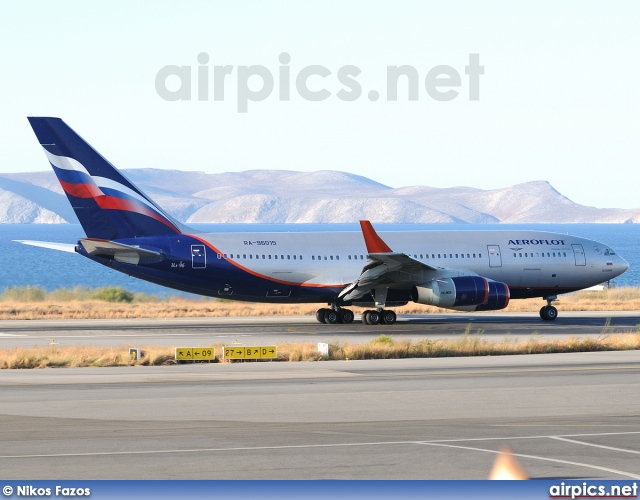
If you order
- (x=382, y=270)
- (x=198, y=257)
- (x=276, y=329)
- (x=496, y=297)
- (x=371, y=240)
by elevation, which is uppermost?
(x=371, y=240)

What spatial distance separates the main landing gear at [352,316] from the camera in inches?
1663

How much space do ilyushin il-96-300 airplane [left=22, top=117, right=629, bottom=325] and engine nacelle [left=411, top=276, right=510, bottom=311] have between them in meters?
0.04

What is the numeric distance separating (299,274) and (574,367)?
57.9 ft

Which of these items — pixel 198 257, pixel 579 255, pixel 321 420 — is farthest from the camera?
pixel 579 255

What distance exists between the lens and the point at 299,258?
1674 inches

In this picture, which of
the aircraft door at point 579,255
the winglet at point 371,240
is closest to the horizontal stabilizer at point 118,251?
the winglet at point 371,240

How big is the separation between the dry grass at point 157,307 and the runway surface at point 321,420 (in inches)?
919

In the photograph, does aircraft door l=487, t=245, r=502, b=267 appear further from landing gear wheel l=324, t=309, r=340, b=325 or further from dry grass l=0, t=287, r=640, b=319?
dry grass l=0, t=287, r=640, b=319

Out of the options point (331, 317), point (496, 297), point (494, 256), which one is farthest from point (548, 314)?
point (331, 317)

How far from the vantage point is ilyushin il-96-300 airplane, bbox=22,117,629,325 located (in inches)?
1565

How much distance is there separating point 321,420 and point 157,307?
37726 mm

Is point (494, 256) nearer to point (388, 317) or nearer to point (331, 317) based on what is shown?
point (388, 317)

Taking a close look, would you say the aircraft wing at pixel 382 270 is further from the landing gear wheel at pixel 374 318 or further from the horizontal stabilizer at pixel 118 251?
the horizontal stabilizer at pixel 118 251

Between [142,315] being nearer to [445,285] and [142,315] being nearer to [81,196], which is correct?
[81,196]
